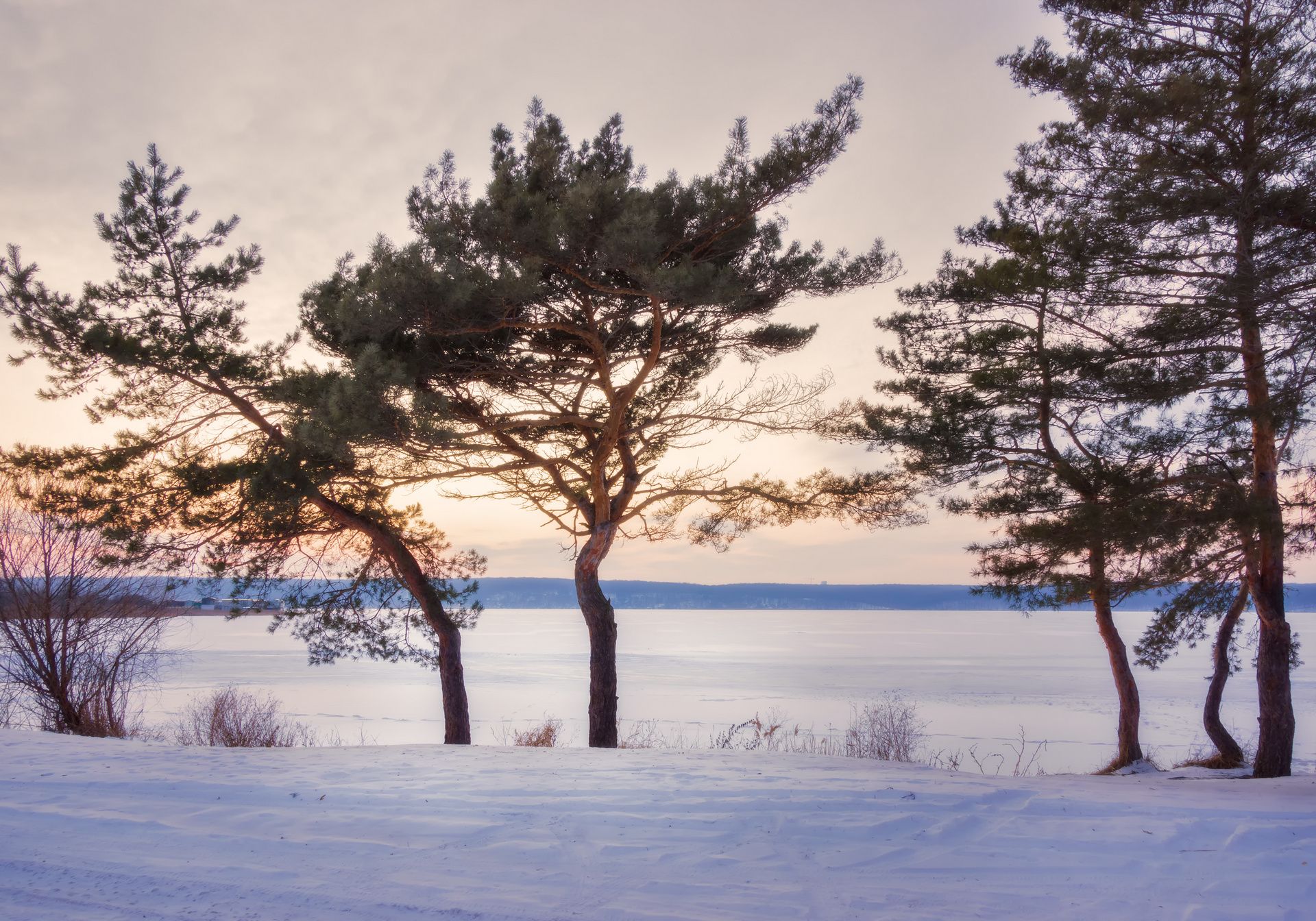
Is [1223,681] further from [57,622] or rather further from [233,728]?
[57,622]

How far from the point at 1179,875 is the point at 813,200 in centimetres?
698

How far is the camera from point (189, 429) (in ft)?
31.9

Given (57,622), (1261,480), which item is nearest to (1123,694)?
(1261,480)

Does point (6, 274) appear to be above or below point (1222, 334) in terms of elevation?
above

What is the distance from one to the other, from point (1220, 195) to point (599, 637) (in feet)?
24.1

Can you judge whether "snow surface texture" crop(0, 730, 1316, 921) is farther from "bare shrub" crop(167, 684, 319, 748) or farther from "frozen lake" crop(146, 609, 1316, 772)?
"frozen lake" crop(146, 609, 1316, 772)

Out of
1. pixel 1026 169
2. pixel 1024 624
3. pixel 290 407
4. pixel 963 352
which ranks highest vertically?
pixel 1026 169

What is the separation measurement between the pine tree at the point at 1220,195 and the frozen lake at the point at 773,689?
5952 mm

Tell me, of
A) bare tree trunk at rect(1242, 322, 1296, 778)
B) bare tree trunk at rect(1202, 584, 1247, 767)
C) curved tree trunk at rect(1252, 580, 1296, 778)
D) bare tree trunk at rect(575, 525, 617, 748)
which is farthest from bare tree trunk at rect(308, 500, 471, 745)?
bare tree trunk at rect(1202, 584, 1247, 767)

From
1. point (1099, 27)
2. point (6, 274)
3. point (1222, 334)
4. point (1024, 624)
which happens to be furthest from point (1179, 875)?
point (1024, 624)

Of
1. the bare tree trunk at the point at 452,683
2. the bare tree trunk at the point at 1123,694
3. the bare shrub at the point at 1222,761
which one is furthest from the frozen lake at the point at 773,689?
the bare tree trunk at the point at 452,683

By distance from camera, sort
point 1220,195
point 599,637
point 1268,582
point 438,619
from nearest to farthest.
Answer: point 1220,195
point 1268,582
point 599,637
point 438,619

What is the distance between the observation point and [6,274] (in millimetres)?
9008

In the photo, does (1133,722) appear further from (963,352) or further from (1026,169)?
(1026,169)
